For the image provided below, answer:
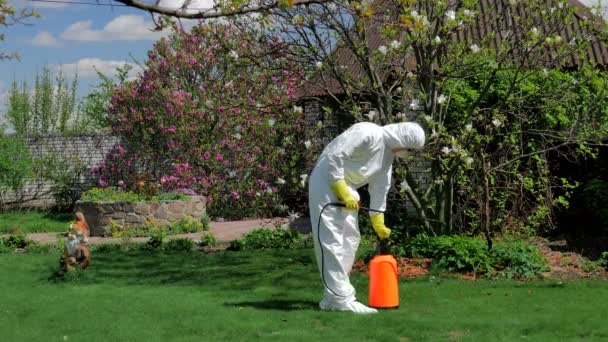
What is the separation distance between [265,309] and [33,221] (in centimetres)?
1226

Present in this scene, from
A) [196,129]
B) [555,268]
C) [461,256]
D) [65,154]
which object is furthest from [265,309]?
[65,154]

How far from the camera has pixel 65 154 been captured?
22625 millimetres

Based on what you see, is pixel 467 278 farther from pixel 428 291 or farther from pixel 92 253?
pixel 92 253

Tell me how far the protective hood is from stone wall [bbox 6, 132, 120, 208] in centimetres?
1503

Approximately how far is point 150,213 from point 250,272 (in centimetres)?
624

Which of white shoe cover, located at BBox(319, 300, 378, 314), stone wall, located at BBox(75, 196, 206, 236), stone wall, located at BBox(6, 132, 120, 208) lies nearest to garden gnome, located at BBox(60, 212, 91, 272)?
white shoe cover, located at BBox(319, 300, 378, 314)

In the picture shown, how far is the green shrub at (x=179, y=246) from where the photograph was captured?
13.5 meters

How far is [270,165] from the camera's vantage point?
18766 millimetres

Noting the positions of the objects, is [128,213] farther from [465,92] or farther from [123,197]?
[465,92]

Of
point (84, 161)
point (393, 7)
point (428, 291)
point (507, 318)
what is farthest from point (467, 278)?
point (84, 161)

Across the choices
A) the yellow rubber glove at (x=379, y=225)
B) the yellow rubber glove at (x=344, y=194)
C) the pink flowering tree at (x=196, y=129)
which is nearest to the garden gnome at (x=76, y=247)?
the yellow rubber glove at (x=344, y=194)

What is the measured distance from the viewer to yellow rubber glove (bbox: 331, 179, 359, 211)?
25.3 feet

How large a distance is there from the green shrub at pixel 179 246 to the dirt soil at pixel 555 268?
356 centimetres

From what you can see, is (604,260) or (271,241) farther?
(271,241)
